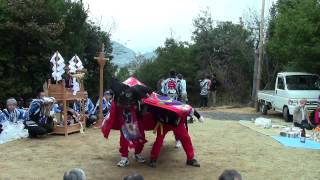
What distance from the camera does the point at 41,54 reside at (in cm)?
2133

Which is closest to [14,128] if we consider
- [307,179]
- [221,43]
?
[307,179]

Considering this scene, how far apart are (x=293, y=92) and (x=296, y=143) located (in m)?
6.97

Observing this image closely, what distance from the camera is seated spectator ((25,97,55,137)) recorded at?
38.8 feet

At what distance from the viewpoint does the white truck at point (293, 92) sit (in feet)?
60.6

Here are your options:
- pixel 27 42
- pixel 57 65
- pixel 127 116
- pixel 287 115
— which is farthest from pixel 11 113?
pixel 287 115

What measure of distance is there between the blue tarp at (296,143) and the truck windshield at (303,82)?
6844mm

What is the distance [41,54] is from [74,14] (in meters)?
5.05

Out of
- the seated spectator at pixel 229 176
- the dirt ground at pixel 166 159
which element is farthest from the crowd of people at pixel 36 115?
the seated spectator at pixel 229 176

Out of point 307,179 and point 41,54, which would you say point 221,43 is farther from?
point 307,179

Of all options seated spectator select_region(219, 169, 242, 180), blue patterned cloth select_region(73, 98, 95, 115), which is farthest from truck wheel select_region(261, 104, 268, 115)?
seated spectator select_region(219, 169, 242, 180)

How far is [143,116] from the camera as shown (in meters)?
9.15

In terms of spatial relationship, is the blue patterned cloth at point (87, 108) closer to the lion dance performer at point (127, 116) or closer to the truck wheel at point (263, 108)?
the lion dance performer at point (127, 116)

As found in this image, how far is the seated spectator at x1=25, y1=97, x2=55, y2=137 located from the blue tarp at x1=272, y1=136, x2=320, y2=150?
552 cm

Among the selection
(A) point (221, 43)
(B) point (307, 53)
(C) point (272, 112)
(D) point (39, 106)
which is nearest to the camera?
(D) point (39, 106)
